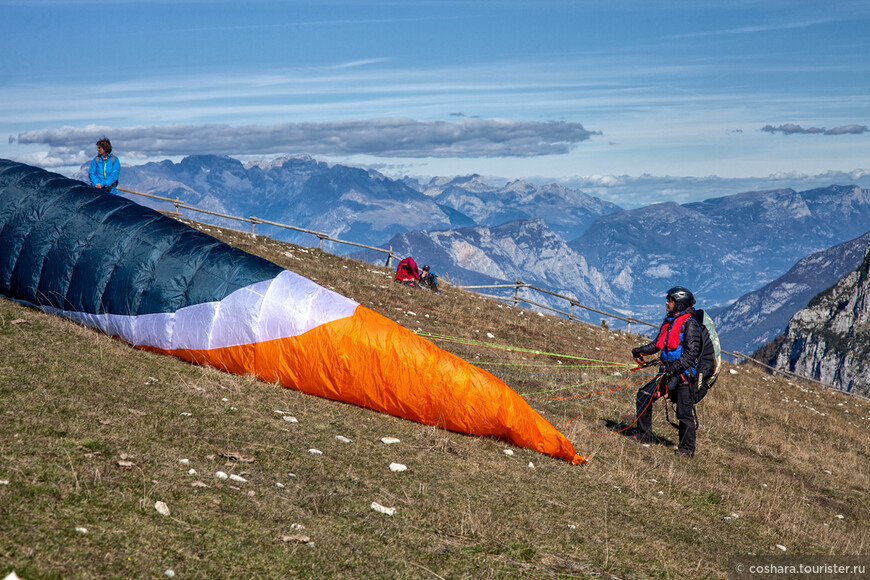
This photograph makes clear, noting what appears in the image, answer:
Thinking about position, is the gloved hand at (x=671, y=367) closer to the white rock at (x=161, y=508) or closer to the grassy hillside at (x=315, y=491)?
the grassy hillside at (x=315, y=491)

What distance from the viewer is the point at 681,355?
481 inches

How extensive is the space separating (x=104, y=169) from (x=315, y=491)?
35.4 feet

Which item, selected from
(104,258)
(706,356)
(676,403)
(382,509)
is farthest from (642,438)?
(104,258)

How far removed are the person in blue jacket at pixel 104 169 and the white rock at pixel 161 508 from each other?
35.5 feet

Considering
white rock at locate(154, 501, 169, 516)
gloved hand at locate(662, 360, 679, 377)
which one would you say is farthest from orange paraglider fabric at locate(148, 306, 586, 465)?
white rock at locate(154, 501, 169, 516)

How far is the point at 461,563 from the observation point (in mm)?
6250

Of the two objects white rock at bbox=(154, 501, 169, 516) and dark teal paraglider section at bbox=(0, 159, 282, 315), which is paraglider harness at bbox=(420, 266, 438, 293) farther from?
white rock at bbox=(154, 501, 169, 516)

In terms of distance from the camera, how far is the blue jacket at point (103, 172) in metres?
14.9

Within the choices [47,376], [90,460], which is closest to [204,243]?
[47,376]

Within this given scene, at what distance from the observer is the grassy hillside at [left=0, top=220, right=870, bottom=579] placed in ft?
18.1

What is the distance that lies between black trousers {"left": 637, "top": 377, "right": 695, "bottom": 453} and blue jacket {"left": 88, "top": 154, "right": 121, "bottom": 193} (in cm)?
1205

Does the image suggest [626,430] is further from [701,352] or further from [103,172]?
[103,172]

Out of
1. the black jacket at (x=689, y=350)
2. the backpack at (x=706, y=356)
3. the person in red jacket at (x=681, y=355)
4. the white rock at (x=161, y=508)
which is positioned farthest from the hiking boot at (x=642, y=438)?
the white rock at (x=161, y=508)

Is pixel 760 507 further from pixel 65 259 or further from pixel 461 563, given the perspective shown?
pixel 65 259
